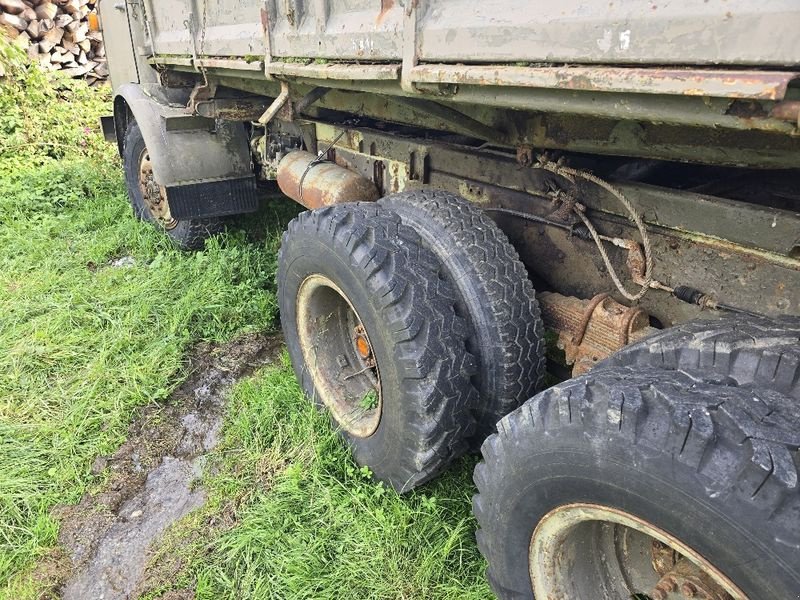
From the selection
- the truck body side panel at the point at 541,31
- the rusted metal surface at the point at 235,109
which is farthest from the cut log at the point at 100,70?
the truck body side panel at the point at 541,31

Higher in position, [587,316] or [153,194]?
[587,316]

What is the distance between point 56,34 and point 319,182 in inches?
303

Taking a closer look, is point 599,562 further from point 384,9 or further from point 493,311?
point 384,9

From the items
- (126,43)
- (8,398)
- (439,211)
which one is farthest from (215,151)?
(439,211)

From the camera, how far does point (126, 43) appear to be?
4.95m

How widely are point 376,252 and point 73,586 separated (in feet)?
5.64

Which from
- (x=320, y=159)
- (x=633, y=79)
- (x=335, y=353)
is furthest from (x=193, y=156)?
(x=633, y=79)

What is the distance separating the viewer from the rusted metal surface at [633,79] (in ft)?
3.46

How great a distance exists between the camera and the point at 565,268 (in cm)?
247

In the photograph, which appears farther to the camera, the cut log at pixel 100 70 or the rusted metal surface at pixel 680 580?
the cut log at pixel 100 70

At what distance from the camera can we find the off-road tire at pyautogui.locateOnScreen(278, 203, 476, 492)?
2.18 metres

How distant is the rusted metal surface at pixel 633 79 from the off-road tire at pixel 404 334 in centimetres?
78

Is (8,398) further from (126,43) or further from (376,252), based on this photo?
(126,43)

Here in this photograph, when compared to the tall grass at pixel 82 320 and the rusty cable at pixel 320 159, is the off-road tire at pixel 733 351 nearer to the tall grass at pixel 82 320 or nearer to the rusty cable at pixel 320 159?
the rusty cable at pixel 320 159
